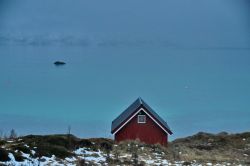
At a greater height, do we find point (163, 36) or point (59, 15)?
point (59, 15)

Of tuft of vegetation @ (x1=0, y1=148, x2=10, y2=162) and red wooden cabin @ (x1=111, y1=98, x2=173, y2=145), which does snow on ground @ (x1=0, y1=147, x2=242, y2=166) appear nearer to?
tuft of vegetation @ (x1=0, y1=148, x2=10, y2=162)

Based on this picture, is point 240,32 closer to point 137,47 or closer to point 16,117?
point 137,47

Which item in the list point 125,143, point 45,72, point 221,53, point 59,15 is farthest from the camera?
point 59,15

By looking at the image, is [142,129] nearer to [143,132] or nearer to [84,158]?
[143,132]

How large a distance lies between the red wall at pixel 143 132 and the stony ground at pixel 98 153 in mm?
3401

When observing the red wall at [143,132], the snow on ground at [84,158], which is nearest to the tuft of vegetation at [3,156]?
the snow on ground at [84,158]

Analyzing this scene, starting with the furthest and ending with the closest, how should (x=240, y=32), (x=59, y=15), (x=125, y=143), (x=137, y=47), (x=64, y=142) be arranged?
(x=59, y=15) < (x=240, y=32) < (x=137, y=47) < (x=125, y=143) < (x=64, y=142)

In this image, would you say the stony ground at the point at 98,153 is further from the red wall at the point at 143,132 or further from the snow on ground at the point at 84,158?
the red wall at the point at 143,132

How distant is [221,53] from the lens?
128125mm

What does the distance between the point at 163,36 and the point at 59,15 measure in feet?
145

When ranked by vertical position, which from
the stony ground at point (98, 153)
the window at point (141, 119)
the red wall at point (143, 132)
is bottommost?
the stony ground at point (98, 153)

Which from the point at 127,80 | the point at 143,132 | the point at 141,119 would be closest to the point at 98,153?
the point at 141,119

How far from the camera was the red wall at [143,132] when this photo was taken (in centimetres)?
4253

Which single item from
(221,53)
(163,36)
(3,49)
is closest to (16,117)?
(3,49)
